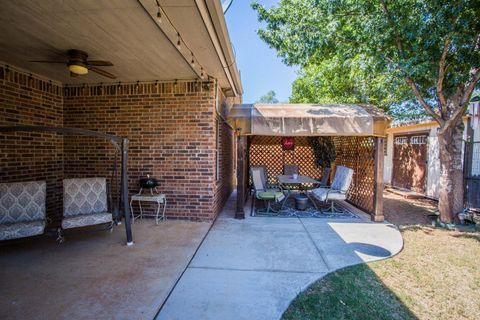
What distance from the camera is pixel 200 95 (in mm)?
4836

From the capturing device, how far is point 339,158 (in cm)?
776

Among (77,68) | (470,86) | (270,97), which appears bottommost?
(77,68)

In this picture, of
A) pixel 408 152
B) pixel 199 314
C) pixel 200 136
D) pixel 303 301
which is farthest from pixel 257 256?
pixel 408 152

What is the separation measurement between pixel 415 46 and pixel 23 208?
717 centimetres

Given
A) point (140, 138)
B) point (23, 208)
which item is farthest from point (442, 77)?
point (23, 208)

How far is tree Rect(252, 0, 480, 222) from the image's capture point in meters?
3.94

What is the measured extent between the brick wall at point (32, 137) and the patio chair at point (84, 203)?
1.22 m

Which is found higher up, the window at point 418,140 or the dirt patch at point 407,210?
the window at point 418,140

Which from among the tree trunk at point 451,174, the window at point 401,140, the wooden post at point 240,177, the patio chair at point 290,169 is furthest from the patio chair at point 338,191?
the window at point 401,140

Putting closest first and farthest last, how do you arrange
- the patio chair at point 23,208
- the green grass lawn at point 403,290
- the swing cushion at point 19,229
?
1. the green grass lawn at point 403,290
2. the swing cushion at point 19,229
3. the patio chair at point 23,208

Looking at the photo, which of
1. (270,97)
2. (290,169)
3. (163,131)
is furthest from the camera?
(270,97)

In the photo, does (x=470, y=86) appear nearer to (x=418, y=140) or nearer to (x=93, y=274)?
(x=418, y=140)

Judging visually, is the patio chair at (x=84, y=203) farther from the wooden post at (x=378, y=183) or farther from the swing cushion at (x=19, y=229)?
the wooden post at (x=378, y=183)

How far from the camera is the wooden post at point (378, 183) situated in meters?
5.02
